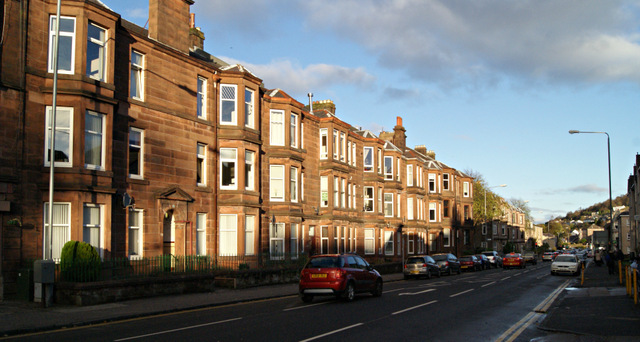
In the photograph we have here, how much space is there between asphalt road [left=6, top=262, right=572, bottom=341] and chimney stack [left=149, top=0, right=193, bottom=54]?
44.2 ft

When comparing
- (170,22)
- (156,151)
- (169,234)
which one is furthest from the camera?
(170,22)

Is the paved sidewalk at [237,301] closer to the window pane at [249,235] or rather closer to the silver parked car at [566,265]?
the window pane at [249,235]

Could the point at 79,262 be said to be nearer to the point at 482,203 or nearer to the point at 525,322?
the point at 525,322

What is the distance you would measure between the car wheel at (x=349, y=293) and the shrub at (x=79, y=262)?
8.44 meters

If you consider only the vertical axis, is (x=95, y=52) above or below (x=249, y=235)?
above

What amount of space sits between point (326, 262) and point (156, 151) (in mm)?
9608

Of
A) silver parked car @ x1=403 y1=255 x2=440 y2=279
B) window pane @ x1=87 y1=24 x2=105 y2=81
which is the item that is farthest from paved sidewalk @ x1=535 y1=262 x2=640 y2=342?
window pane @ x1=87 y1=24 x2=105 y2=81

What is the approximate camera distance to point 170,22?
A: 2698 centimetres

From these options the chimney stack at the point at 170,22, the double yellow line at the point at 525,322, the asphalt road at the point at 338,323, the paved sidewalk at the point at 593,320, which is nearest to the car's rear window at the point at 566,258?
the double yellow line at the point at 525,322

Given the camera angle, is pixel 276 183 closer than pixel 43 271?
No

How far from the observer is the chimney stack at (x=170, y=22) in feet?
86.4

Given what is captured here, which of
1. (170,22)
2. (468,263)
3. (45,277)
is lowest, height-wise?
(468,263)

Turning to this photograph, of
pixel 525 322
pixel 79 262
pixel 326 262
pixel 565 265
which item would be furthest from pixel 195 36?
pixel 565 265

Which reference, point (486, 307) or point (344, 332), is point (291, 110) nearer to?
point (486, 307)
